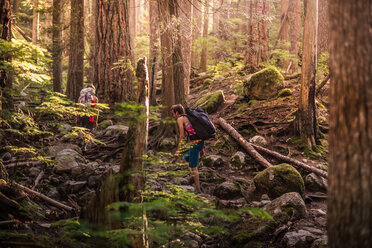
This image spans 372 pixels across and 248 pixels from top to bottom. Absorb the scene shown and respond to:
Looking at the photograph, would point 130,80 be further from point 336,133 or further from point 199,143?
point 336,133

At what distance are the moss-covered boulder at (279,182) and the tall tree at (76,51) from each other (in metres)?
10.4

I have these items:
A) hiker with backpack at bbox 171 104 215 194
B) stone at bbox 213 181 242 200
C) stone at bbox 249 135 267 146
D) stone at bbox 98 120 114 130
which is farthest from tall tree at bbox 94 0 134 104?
stone at bbox 213 181 242 200

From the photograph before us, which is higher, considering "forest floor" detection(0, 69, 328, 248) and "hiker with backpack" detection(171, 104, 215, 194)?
"hiker with backpack" detection(171, 104, 215, 194)

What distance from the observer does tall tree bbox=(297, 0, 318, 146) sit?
8.68 m

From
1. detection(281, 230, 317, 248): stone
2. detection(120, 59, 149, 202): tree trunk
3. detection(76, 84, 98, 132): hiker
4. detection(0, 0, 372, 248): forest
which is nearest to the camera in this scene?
detection(0, 0, 372, 248): forest

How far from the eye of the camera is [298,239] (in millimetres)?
4648

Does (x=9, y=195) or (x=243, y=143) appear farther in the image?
(x=243, y=143)

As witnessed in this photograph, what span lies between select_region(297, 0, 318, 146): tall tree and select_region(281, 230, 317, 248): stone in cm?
456

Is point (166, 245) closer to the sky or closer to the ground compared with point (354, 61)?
closer to the ground

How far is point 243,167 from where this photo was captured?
28.1ft

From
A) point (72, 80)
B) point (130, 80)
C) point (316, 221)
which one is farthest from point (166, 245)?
point (72, 80)

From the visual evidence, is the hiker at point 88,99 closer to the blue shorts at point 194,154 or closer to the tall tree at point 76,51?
the blue shorts at point 194,154

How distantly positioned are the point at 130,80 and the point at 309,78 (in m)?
7.16

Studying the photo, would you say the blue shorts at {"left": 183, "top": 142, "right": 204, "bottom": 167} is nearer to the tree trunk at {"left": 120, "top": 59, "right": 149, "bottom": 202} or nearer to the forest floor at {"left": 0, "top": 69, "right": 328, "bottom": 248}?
the forest floor at {"left": 0, "top": 69, "right": 328, "bottom": 248}
